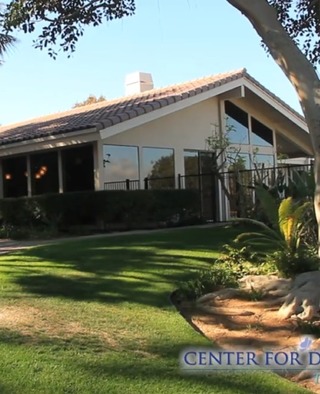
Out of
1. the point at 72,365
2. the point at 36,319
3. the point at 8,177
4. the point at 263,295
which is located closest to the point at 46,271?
the point at 36,319

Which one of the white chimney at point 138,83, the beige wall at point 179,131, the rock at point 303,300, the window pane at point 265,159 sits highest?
the white chimney at point 138,83

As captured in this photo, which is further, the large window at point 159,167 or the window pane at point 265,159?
the window pane at point 265,159

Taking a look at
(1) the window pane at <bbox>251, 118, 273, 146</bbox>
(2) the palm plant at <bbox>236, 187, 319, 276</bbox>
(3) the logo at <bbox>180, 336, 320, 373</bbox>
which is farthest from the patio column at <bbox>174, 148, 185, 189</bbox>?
(3) the logo at <bbox>180, 336, 320, 373</bbox>

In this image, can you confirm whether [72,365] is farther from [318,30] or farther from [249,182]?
[249,182]

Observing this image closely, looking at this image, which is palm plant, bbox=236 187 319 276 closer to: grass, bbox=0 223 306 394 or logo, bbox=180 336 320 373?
grass, bbox=0 223 306 394

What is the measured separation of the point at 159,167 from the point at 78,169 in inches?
100

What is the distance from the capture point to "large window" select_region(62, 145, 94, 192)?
1498 cm

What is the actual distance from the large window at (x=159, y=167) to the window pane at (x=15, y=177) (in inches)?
145

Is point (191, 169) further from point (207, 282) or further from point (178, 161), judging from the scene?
point (207, 282)

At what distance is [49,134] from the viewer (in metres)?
14.6

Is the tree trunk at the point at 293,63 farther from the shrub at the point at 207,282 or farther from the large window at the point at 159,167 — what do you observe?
the large window at the point at 159,167

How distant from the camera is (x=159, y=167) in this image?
16.5 m

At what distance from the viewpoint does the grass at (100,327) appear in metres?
4.08

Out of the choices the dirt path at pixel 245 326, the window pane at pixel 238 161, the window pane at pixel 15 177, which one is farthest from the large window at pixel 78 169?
the dirt path at pixel 245 326
